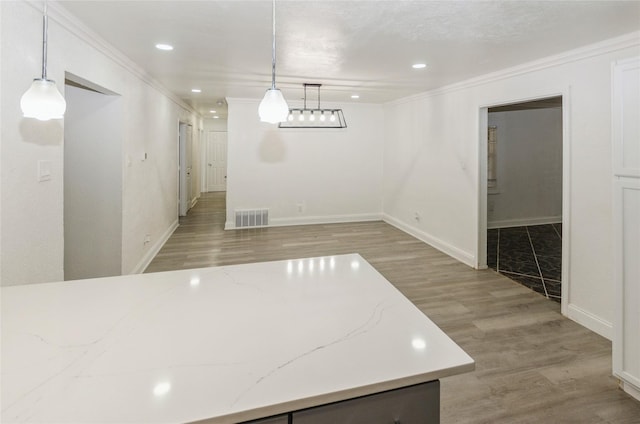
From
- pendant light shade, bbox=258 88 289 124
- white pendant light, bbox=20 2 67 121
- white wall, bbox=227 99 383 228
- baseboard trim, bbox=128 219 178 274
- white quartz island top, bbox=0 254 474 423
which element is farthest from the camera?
white wall, bbox=227 99 383 228

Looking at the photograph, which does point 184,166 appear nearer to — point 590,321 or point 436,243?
point 436,243

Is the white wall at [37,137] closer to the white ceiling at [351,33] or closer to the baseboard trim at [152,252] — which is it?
the white ceiling at [351,33]

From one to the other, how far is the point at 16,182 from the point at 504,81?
4.39 m

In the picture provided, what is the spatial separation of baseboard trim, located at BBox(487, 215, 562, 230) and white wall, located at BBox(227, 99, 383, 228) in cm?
224

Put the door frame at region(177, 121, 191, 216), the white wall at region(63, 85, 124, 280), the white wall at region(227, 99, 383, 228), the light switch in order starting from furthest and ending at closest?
the door frame at region(177, 121, 191, 216)
the white wall at region(227, 99, 383, 228)
the white wall at region(63, 85, 124, 280)
the light switch

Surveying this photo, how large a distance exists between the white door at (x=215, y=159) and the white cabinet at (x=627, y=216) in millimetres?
10780

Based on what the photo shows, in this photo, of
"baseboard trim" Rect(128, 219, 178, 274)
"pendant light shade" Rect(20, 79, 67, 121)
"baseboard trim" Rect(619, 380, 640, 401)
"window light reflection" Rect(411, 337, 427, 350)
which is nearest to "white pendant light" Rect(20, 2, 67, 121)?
"pendant light shade" Rect(20, 79, 67, 121)

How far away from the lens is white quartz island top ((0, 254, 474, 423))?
0.77m

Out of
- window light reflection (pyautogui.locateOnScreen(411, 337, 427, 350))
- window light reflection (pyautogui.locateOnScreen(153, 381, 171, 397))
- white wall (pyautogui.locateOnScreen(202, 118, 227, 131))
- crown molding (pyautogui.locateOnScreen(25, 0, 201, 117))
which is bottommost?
window light reflection (pyautogui.locateOnScreen(153, 381, 171, 397))

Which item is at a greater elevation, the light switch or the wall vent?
the light switch

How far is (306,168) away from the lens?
674 cm

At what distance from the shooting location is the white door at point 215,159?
1129cm

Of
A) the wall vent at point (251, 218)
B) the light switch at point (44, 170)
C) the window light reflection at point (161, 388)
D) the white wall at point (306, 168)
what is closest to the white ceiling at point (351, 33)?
the light switch at point (44, 170)

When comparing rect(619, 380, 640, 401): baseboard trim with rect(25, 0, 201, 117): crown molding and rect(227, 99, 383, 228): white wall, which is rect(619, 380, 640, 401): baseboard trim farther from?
rect(227, 99, 383, 228): white wall
